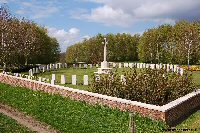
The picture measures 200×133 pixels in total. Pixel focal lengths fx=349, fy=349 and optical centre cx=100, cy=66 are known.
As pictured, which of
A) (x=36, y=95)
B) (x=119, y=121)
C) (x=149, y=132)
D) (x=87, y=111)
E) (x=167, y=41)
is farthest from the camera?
(x=167, y=41)

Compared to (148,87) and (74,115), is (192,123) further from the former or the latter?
(74,115)

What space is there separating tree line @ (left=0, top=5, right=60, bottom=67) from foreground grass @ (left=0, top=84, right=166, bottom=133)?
1852 centimetres

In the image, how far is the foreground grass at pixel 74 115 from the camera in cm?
1534

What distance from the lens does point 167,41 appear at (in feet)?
225

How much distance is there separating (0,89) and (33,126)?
38.2 ft

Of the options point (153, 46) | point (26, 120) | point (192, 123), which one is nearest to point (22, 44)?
point (153, 46)

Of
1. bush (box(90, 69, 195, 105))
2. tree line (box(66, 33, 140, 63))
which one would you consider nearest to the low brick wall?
bush (box(90, 69, 195, 105))

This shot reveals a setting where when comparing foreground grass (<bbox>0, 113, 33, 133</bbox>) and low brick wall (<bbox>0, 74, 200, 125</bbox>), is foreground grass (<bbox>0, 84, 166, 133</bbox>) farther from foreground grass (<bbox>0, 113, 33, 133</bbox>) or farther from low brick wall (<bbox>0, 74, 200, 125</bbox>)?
foreground grass (<bbox>0, 113, 33, 133</bbox>)

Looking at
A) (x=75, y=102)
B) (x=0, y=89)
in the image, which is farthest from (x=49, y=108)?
(x=0, y=89)

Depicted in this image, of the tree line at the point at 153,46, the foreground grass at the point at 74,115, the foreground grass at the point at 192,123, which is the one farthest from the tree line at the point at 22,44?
the foreground grass at the point at 192,123

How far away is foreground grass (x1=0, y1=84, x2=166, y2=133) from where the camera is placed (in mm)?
15344

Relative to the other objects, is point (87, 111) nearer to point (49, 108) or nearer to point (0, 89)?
point (49, 108)

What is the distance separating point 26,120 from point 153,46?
180 feet

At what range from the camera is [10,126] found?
54.9ft
